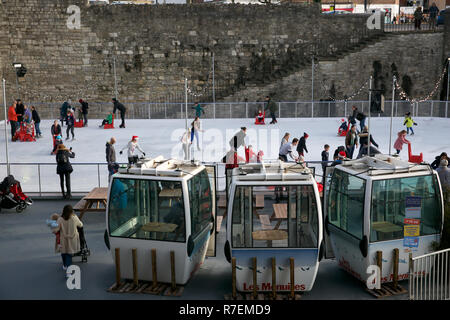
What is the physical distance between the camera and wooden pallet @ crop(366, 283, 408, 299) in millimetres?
7938

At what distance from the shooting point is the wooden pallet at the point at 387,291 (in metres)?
7.94

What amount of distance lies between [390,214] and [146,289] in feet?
11.2

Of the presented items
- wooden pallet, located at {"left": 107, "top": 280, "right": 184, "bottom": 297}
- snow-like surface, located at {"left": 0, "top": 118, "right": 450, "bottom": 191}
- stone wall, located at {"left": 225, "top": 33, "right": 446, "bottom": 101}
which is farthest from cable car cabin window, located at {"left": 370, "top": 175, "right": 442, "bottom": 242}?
stone wall, located at {"left": 225, "top": 33, "right": 446, "bottom": 101}

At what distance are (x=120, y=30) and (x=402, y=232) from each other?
89.8 ft

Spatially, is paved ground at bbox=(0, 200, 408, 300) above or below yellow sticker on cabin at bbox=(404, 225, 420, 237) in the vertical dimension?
below

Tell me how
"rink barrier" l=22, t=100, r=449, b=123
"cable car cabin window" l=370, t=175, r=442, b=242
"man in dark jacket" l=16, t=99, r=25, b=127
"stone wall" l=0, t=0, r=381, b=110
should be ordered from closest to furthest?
"cable car cabin window" l=370, t=175, r=442, b=242 < "man in dark jacket" l=16, t=99, r=25, b=127 < "rink barrier" l=22, t=100, r=449, b=123 < "stone wall" l=0, t=0, r=381, b=110

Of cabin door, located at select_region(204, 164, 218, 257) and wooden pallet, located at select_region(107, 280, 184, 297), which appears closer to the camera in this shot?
wooden pallet, located at select_region(107, 280, 184, 297)

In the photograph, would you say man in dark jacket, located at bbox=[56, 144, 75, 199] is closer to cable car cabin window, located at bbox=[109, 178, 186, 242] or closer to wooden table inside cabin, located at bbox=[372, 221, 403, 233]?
cable car cabin window, located at bbox=[109, 178, 186, 242]

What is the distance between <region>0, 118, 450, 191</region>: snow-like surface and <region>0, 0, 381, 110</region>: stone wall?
269 inches

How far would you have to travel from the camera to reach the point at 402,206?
820 centimetres

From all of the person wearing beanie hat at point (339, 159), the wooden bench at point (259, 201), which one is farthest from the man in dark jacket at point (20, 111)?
the wooden bench at point (259, 201)

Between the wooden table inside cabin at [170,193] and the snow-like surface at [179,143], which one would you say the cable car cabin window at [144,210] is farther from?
the snow-like surface at [179,143]

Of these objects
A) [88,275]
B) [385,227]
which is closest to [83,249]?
[88,275]
